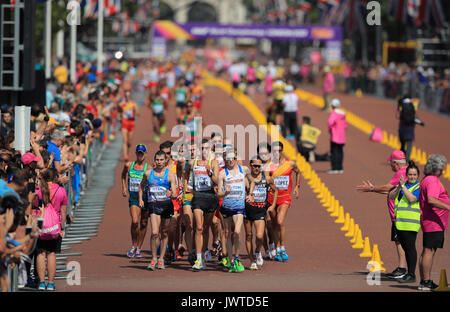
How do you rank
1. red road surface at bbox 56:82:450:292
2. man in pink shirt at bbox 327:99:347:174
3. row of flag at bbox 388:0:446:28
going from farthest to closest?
row of flag at bbox 388:0:446:28 < man in pink shirt at bbox 327:99:347:174 < red road surface at bbox 56:82:450:292

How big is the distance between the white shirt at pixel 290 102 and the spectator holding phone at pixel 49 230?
18491 millimetres

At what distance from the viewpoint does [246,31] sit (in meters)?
71.1

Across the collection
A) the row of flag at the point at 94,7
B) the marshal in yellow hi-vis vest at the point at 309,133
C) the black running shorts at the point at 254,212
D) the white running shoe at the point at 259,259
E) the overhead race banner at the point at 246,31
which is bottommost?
the white running shoe at the point at 259,259

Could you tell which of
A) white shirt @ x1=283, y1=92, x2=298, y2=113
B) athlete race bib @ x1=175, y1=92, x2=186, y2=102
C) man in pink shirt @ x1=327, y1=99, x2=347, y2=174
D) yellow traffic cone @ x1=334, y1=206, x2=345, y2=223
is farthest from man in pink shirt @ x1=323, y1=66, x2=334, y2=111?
yellow traffic cone @ x1=334, y1=206, x2=345, y2=223

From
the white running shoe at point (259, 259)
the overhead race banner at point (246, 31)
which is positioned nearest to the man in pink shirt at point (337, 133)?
the white running shoe at point (259, 259)

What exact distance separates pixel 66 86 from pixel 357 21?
34.0 metres

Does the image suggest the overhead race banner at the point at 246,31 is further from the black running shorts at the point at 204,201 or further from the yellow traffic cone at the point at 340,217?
the black running shorts at the point at 204,201

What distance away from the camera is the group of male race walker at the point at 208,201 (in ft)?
47.1

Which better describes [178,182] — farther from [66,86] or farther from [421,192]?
[66,86]

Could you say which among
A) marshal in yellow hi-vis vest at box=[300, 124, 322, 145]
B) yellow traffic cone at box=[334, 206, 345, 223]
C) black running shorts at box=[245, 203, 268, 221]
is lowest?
yellow traffic cone at box=[334, 206, 345, 223]

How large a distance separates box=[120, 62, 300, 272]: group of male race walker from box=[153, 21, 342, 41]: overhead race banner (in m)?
54.3

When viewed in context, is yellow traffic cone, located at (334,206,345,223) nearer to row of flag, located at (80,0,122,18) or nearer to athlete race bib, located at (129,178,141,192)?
athlete race bib, located at (129,178,141,192)

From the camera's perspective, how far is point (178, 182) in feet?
49.3

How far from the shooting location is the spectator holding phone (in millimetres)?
12703
